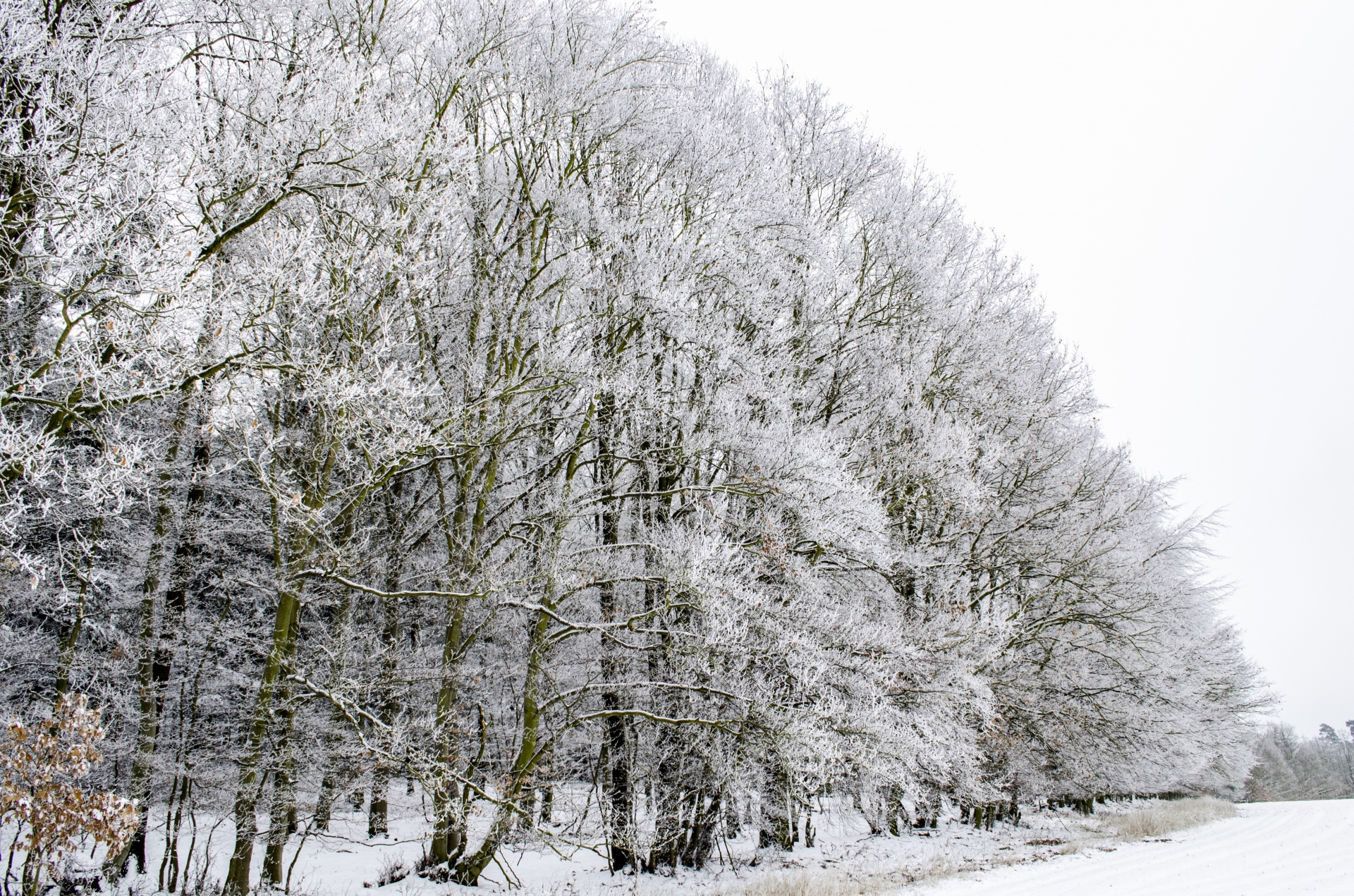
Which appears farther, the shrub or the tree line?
the tree line

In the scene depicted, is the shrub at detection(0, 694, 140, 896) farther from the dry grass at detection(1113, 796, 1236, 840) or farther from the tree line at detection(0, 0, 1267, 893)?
the dry grass at detection(1113, 796, 1236, 840)

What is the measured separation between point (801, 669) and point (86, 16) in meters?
8.71

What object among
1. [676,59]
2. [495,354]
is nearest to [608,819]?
[495,354]

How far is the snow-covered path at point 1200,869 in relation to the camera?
A: 383 inches

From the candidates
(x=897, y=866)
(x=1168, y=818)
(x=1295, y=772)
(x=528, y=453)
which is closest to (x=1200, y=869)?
(x=897, y=866)

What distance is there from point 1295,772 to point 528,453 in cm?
7703

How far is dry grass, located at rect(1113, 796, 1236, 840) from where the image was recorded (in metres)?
18.2

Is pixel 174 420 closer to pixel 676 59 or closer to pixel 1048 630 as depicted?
pixel 676 59

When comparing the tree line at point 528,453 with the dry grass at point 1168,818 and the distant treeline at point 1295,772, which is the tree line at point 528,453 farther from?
the distant treeline at point 1295,772

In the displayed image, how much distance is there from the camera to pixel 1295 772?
60.2 m

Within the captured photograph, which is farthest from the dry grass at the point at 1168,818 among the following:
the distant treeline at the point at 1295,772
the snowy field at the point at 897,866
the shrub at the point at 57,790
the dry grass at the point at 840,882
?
the shrub at the point at 57,790

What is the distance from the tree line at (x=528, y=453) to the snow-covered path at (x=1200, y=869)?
1356mm

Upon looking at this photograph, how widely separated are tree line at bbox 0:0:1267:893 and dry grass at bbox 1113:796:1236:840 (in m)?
4.94

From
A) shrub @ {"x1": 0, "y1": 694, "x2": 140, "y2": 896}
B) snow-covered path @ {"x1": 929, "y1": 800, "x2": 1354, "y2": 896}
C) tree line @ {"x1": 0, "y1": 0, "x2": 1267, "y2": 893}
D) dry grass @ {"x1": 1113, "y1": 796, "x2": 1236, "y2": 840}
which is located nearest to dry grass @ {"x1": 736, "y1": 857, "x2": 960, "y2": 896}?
snow-covered path @ {"x1": 929, "y1": 800, "x2": 1354, "y2": 896}
